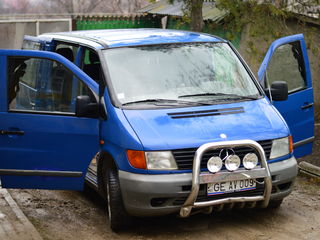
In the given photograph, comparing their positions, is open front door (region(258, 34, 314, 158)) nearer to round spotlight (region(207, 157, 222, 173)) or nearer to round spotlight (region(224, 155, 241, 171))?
round spotlight (region(224, 155, 241, 171))

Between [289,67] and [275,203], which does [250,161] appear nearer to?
[275,203]

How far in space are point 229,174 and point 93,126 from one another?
4.87 ft

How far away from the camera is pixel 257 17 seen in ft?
39.0

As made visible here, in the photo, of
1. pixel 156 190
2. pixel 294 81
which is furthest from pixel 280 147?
pixel 294 81

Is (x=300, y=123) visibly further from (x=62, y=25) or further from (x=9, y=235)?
(x=62, y=25)

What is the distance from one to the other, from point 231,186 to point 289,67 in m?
2.53

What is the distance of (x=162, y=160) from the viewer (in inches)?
264

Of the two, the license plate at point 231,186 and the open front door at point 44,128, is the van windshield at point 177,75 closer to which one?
the open front door at point 44,128

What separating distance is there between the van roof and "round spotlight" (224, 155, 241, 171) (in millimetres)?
1799

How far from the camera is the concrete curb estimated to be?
23.5ft

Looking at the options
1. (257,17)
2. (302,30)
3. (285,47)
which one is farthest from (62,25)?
(285,47)

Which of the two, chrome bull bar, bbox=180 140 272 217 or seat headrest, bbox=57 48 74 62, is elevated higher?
seat headrest, bbox=57 48 74 62

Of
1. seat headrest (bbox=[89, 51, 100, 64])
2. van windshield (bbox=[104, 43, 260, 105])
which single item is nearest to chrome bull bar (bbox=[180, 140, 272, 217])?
van windshield (bbox=[104, 43, 260, 105])

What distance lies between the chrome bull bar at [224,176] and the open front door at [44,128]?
1.20 meters
